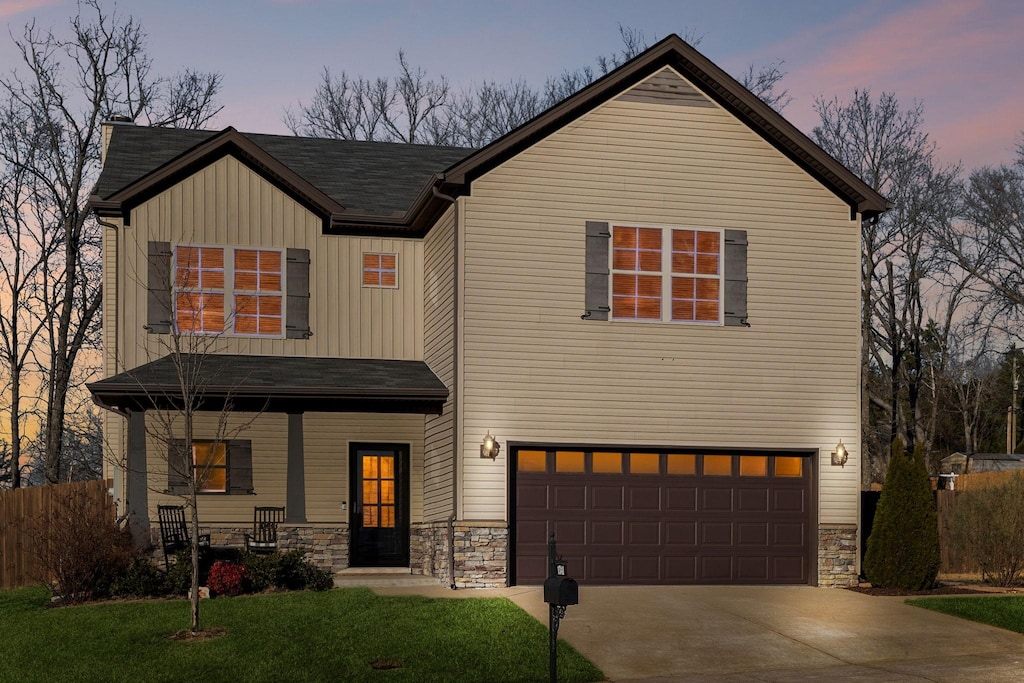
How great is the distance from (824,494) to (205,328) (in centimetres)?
1022

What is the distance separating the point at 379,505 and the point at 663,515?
490 cm

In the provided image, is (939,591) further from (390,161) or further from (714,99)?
(390,161)

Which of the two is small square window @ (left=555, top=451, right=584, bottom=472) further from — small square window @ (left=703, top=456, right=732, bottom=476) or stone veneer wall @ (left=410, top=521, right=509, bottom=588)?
small square window @ (left=703, top=456, right=732, bottom=476)

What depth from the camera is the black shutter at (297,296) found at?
20.4m

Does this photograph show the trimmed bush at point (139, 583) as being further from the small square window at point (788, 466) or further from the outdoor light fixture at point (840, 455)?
the outdoor light fixture at point (840, 455)

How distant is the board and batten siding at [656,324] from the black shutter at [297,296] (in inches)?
146

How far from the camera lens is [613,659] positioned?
43.7ft

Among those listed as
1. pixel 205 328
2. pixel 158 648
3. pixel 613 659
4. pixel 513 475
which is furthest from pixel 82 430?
pixel 613 659

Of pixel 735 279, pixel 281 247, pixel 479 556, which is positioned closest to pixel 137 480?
Answer: pixel 281 247

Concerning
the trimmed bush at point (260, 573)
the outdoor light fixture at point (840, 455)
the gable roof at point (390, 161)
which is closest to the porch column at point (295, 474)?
the trimmed bush at point (260, 573)

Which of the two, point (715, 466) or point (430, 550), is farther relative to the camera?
point (430, 550)

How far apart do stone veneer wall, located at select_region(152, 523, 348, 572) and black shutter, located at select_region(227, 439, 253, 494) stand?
647 mm

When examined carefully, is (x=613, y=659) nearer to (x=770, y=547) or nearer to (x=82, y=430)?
(x=770, y=547)

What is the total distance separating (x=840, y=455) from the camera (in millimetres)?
19031
